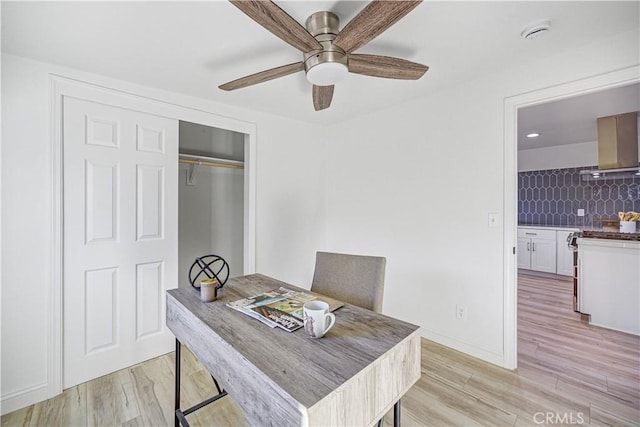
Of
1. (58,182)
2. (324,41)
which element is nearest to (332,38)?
(324,41)

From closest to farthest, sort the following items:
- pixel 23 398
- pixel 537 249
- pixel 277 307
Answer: pixel 277 307 < pixel 23 398 < pixel 537 249

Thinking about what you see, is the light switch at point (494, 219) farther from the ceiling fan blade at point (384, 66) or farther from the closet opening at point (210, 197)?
the closet opening at point (210, 197)

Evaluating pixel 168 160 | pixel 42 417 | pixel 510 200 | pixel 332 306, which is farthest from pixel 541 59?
pixel 42 417

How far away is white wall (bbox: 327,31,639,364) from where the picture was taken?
2.11 m

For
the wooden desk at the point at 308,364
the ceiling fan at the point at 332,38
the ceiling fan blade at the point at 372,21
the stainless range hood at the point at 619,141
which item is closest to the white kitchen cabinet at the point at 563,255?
the stainless range hood at the point at 619,141

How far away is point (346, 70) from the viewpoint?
140 cm

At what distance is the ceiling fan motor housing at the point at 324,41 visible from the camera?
133 centimetres

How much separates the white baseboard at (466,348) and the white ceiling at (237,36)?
2166 millimetres

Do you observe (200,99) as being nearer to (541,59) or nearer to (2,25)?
(2,25)

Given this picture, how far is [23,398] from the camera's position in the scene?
5.76 ft

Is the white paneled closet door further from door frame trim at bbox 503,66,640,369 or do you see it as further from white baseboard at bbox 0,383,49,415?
door frame trim at bbox 503,66,640,369

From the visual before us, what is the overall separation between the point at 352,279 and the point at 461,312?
129cm

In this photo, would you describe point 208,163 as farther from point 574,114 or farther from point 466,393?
point 574,114

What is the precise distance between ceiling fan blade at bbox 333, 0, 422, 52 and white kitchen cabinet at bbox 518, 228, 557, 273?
536 cm
